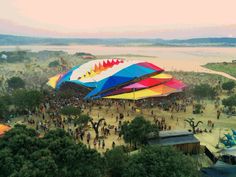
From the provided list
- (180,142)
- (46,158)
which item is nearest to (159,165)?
(46,158)

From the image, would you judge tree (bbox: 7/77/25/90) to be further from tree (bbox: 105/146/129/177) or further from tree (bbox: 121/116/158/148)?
tree (bbox: 105/146/129/177)

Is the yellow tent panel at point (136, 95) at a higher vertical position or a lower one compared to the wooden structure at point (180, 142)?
higher

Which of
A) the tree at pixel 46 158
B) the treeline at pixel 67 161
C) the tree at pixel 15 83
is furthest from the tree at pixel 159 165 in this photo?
the tree at pixel 15 83

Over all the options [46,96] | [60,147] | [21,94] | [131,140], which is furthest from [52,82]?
[60,147]

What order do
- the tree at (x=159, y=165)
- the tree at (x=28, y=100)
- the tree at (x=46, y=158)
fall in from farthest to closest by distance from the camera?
the tree at (x=28, y=100), the tree at (x=159, y=165), the tree at (x=46, y=158)

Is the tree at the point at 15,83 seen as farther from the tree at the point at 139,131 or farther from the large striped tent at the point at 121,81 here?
the tree at the point at 139,131

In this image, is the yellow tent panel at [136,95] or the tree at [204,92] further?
the tree at [204,92]

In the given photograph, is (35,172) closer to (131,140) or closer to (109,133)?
(131,140)
